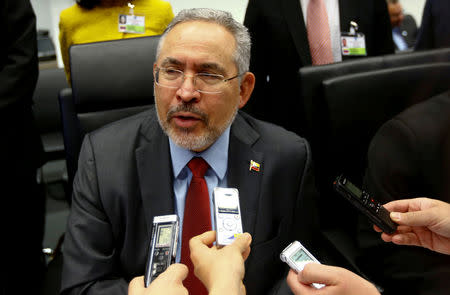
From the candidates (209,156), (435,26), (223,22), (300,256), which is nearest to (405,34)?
(435,26)

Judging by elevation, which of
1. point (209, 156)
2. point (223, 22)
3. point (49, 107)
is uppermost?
point (223, 22)

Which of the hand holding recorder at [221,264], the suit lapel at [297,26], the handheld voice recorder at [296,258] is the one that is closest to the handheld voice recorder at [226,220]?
the hand holding recorder at [221,264]

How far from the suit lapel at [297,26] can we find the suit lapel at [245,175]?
900 mm

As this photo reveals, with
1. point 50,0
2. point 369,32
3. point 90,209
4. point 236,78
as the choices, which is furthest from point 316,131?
point 50,0

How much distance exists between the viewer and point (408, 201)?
44.1 inches

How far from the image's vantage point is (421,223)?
1.05m

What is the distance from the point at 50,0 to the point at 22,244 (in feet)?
11.5

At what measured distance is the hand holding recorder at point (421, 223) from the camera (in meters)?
1.04

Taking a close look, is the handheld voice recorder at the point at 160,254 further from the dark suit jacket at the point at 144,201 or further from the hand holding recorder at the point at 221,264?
the dark suit jacket at the point at 144,201

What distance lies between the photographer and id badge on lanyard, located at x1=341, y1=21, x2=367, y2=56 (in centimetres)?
212

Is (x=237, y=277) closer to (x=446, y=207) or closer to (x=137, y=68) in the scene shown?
(x=446, y=207)

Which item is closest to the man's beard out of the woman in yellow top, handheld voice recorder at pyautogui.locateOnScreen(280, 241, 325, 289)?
handheld voice recorder at pyautogui.locateOnScreen(280, 241, 325, 289)

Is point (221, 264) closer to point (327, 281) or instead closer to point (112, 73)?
point (327, 281)

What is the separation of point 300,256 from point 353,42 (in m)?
1.61
